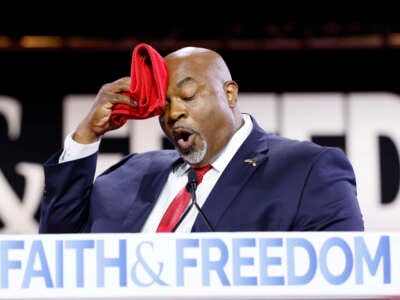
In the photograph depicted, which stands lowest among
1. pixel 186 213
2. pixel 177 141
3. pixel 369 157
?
pixel 369 157

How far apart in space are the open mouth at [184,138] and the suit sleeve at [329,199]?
0.73 ft

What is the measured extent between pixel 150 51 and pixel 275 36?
1.54 m

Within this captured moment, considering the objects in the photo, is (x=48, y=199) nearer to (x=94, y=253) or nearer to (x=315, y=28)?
(x=94, y=253)

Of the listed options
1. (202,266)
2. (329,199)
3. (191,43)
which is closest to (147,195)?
(329,199)

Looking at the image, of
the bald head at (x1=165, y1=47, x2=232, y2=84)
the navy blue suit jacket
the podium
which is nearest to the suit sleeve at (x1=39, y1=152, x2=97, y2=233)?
the navy blue suit jacket

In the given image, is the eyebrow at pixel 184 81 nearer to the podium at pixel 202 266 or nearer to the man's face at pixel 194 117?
the man's face at pixel 194 117

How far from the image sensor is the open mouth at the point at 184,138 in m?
1.32

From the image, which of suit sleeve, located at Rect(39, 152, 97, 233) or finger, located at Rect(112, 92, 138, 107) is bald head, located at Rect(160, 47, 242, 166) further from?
suit sleeve, located at Rect(39, 152, 97, 233)

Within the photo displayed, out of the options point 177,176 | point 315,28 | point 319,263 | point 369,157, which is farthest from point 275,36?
point 319,263

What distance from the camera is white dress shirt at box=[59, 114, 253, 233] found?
52.0 inches

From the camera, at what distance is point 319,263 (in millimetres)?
951

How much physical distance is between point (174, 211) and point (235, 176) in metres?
0.12

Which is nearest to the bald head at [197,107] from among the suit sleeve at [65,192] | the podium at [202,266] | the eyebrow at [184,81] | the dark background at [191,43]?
the eyebrow at [184,81]

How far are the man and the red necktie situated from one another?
1cm
